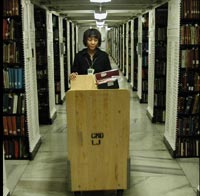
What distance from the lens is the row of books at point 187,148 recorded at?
4.53m

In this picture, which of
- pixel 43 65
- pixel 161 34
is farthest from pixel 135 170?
pixel 43 65

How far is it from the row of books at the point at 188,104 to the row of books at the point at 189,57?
0.41m

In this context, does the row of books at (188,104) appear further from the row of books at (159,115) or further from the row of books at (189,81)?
the row of books at (159,115)

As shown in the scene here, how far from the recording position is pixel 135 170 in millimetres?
4184

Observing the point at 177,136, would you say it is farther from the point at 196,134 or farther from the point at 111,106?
the point at 111,106

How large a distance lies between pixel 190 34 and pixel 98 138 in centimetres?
202

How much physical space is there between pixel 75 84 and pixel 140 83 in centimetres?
486

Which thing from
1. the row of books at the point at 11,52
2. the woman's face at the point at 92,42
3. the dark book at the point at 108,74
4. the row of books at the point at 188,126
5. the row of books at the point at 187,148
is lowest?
the row of books at the point at 187,148

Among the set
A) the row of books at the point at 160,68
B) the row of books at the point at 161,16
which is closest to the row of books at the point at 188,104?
the row of books at the point at 160,68

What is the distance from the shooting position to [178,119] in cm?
449

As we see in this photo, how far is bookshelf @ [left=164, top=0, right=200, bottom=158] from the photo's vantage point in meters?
4.36

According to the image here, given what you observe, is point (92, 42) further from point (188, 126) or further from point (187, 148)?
point (187, 148)

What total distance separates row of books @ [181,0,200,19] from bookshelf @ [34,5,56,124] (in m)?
2.76

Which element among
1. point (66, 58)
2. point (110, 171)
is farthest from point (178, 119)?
point (66, 58)
